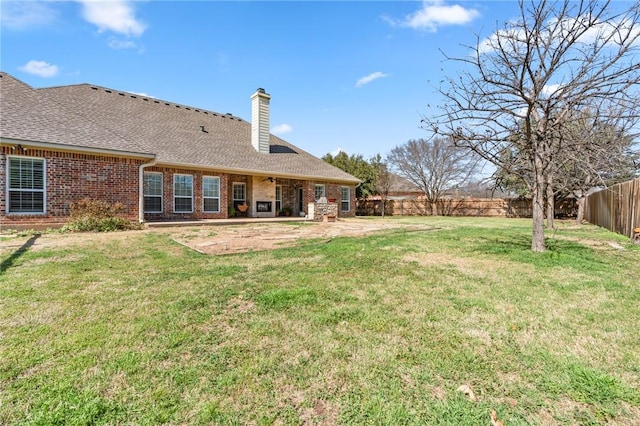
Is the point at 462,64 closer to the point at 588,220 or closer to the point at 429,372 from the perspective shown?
the point at 429,372

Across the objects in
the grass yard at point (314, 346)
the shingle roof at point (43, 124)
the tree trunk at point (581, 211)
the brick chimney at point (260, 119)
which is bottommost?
the grass yard at point (314, 346)

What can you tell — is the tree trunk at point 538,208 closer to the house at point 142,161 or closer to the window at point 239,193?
the house at point 142,161

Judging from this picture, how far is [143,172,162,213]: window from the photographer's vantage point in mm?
12534

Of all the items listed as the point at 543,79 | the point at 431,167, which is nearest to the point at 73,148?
the point at 543,79

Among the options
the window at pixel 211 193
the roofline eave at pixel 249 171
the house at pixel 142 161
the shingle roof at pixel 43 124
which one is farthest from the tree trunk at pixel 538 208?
the window at pixel 211 193

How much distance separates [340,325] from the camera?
9.88ft

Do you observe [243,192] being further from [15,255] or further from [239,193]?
[15,255]

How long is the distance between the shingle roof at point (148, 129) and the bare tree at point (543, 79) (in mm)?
10034

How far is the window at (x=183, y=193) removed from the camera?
524 inches

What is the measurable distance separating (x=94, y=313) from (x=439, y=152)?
29463 millimetres

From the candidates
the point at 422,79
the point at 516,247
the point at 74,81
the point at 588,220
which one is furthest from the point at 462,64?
the point at 588,220

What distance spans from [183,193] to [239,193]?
11.3 feet

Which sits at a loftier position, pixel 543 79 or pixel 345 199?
pixel 543 79

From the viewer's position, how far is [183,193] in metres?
13.5
